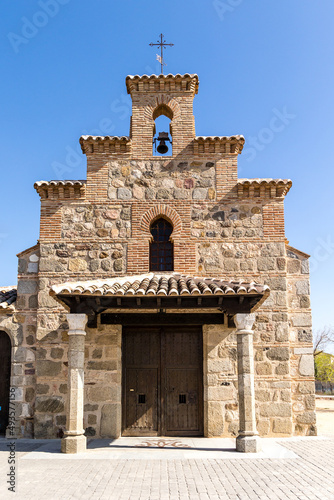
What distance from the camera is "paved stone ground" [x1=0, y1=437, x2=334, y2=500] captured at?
595 centimetres

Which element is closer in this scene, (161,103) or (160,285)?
(160,285)

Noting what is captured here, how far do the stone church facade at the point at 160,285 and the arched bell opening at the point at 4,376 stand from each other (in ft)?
0.15

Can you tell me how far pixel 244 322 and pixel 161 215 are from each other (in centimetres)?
338

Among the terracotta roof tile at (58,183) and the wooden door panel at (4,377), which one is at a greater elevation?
the terracotta roof tile at (58,183)

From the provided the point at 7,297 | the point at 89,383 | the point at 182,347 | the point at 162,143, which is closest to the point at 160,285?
the point at 182,347

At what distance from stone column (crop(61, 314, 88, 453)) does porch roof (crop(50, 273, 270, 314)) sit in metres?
0.34

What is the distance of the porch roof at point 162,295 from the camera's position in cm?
855

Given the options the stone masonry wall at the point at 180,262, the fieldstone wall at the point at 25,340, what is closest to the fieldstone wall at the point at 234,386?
the stone masonry wall at the point at 180,262

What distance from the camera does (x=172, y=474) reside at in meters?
6.91

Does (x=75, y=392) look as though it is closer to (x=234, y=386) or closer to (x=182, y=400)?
(x=182, y=400)

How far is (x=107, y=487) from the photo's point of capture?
20.4 ft

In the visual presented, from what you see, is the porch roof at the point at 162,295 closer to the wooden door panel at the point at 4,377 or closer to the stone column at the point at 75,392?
the stone column at the point at 75,392

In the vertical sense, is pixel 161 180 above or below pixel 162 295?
above

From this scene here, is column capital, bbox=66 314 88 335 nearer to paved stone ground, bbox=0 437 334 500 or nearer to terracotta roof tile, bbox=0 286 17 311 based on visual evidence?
paved stone ground, bbox=0 437 334 500
